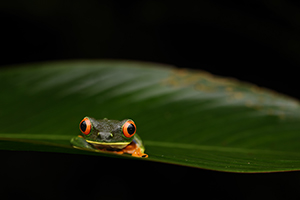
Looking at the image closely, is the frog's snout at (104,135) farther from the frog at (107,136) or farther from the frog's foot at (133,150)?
the frog's foot at (133,150)

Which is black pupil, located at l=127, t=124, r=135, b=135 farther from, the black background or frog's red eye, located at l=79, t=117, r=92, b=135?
the black background

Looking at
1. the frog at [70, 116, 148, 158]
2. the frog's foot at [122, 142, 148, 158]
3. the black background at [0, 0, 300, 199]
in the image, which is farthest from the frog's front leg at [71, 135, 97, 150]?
the black background at [0, 0, 300, 199]

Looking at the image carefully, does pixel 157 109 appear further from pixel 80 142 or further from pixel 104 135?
pixel 80 142

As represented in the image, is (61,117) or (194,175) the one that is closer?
(61,117)

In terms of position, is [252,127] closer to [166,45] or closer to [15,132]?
[15,132]

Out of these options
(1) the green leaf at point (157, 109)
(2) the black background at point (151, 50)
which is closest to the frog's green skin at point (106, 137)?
(1) the green leaf at point (157, 109)

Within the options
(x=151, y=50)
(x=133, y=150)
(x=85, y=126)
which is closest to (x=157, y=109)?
(x=133, y=150)

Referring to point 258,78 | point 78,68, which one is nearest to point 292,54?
point 258,78
